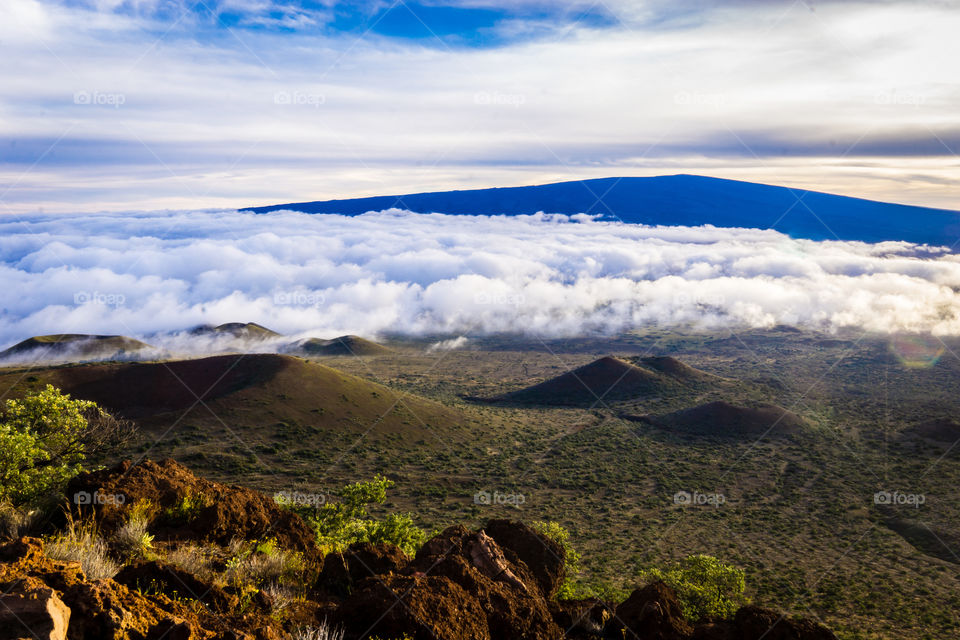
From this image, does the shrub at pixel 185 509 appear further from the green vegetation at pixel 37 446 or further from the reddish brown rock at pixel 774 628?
the reddish brown rock at pixel 774 628

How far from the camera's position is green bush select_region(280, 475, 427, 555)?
15.0m

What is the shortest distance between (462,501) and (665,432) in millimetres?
25966

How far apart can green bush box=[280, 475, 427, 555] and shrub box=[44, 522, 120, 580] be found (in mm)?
6351

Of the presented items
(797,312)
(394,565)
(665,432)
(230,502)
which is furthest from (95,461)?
(797,312)

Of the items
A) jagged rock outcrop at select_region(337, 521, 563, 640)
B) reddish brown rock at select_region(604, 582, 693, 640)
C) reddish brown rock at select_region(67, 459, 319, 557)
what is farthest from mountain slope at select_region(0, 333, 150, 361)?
reddish brown rock at select_region(604, 582, 693, 640)

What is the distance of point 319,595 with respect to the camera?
9484 mm

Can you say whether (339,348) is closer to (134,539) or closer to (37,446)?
(37,446)

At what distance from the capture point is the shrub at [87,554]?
751 cm

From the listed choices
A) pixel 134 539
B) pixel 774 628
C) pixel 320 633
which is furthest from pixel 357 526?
pixel 774 628

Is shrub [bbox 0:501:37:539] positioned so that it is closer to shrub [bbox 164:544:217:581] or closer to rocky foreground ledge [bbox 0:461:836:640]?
rocky foreground ledge [bbox 0:461:836:640]

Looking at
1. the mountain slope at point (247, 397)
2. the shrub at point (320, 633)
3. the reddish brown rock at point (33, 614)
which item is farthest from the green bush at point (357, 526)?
the mountain slope at point (247, 397)

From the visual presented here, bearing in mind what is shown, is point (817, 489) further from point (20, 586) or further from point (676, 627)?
point (20, 586)

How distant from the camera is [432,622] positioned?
25.3ft

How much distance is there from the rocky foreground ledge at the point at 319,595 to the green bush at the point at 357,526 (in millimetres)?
3018
